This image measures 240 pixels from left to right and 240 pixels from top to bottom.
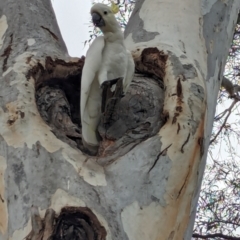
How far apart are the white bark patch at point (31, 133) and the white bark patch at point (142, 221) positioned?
8 cm

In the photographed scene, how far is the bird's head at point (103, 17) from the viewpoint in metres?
1.40

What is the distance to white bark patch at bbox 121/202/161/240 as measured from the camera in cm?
100

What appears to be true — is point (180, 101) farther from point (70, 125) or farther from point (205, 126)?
point (70, 125)

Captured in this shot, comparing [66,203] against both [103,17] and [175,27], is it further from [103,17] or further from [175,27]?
[175,27]

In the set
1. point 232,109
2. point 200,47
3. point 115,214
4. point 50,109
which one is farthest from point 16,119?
point 232,109

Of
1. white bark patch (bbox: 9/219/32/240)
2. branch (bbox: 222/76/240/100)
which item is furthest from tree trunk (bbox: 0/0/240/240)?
branch (bbox: 222/76/240/100)

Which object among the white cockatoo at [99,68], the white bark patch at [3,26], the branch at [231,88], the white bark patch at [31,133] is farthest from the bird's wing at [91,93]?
the branch at [231,88]

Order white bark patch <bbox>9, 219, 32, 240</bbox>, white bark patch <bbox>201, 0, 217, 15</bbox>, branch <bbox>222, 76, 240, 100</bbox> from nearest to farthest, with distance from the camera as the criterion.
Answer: white bark patch <bbox>9, 219, 32, 240</bbox> → white bark patch <bbox>201, 0, 217, 15</bbox> → branch <bbox>222, 76, 240, 100</bbox>

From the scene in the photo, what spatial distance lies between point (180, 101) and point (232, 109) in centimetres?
194

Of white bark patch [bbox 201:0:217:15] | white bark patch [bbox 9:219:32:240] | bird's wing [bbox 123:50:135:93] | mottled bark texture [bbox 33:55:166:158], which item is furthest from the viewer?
white bark patch [bbox 201:0:217:15]

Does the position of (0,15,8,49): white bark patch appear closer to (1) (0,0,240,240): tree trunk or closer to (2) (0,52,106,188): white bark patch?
(1) (0,0,240,240): tree trunk

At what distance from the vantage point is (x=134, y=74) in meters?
1.46

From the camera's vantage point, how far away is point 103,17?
141cm

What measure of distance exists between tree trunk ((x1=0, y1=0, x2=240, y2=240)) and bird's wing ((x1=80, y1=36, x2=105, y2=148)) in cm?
3
